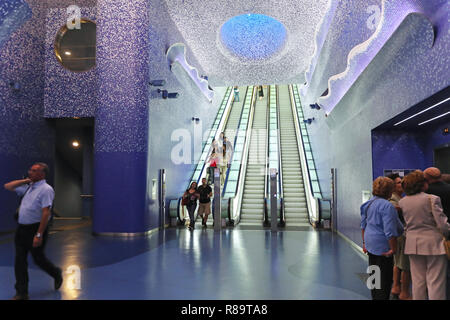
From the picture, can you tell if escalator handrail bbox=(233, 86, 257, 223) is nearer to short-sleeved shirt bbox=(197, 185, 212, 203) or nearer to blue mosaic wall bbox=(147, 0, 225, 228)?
short-sleeved shirt bbox=(197, 185, 212, 203)

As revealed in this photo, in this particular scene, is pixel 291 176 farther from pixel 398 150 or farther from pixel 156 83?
pixel 398 150

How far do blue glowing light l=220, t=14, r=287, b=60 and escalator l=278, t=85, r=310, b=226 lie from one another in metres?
3.61

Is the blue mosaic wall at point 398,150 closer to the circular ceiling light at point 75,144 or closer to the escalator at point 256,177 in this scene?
the escalator at point 256,177

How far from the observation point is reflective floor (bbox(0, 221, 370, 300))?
3.82 meters

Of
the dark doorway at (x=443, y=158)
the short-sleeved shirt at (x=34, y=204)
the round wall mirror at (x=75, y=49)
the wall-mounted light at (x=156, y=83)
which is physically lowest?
the short-sleeved shirt at (x=34, y=204)

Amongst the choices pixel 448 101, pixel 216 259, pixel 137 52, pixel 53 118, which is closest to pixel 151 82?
pixel 137 52

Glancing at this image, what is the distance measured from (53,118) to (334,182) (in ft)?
26.7

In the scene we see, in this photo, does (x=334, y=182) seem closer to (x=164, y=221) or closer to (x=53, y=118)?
(x=164, y=221)

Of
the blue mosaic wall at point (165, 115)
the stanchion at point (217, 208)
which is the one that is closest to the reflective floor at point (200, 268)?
the stanchion at point (217, 208)

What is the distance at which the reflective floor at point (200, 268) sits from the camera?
3818 mm

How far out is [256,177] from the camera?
1197 cm

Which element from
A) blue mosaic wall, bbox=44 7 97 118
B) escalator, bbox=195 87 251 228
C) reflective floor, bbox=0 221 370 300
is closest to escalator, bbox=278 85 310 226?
escalator, bbox=195 87 251 228

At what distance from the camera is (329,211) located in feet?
29.7

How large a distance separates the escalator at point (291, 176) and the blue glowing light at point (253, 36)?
11.8 feet
